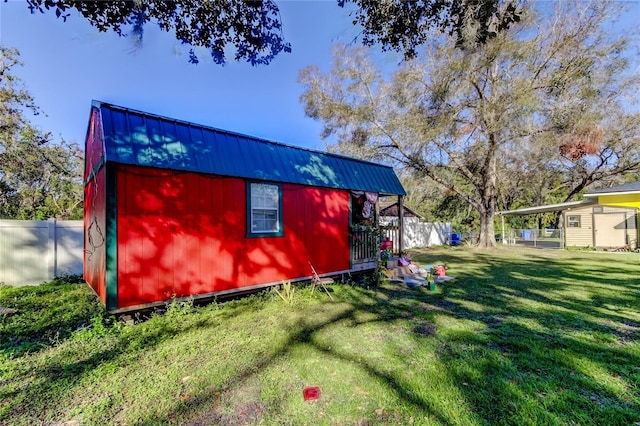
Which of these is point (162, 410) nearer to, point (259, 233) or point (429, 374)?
point (429, 374)

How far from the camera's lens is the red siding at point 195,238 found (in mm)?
4434

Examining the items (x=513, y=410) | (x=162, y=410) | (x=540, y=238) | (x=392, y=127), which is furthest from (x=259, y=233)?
(x=540, y=238)

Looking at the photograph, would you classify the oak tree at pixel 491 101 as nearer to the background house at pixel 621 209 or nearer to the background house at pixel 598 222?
the background house at pixel 621 209

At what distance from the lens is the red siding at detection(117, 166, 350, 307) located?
175 inches

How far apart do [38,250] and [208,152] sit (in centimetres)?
553

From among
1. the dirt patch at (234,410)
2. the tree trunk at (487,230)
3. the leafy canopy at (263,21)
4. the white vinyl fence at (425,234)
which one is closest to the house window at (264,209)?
the leafy canopy at (263,21)

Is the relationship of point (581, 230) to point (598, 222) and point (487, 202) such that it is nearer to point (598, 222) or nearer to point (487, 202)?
point (598, 222)

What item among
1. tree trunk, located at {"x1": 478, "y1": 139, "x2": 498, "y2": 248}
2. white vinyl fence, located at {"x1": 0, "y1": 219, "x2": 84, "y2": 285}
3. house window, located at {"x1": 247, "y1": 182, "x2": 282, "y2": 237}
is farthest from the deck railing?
tree trunk, located at {"x1": 478, "y1": 139, "x2": 498, "y2": 248}

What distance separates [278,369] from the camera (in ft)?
9.85

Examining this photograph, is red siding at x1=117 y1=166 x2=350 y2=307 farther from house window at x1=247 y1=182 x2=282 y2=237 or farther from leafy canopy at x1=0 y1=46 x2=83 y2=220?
leafy canopy at x1=0 y1=46 x2=83 y2=220

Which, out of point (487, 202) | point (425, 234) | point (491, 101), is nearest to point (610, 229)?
point (487, 202)

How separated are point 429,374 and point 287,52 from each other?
14.7ft

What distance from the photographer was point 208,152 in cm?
534

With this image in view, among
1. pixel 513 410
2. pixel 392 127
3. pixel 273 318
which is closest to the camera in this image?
pixel 513 410
